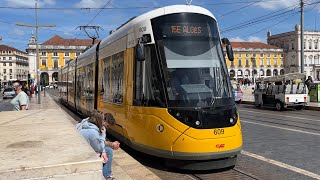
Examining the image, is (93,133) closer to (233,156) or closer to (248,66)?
(233,156)

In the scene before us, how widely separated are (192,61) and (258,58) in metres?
152

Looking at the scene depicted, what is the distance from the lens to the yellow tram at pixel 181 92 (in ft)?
22.6

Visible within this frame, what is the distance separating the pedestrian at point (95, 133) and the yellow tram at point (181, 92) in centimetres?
164

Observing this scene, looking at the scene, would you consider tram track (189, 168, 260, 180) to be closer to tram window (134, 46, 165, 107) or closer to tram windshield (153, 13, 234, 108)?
tram windshield (153, 13, 234, 108)

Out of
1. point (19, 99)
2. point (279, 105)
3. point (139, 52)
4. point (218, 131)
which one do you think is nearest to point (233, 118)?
point (218, 131)

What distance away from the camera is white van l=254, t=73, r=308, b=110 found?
21.8m

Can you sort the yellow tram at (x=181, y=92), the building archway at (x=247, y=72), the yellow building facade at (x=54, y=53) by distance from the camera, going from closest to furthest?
the yellow tram at (x=181, y=92) → the yellow building facade at (x=54, y=53) → the building archway at (x=247, y=72)

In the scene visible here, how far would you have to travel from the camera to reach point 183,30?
7539 millimetres

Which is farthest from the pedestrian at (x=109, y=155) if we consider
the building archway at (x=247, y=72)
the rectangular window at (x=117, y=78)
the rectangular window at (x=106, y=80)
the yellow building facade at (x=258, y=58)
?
the yellow building facade at (x=258, y=58)

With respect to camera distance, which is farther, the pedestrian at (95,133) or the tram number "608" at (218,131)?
the tram number "608" at (218,131)

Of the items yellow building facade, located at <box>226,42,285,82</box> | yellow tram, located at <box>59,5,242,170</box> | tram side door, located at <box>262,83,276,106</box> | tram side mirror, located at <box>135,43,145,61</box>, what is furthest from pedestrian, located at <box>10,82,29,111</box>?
yellow building facade, located at <box>226,42,285,82</box>

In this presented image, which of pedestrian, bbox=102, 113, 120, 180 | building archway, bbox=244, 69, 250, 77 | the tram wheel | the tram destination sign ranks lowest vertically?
the tram wheel

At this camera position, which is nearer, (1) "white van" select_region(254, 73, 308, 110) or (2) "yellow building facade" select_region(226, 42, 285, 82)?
(1) "white van" select_region(254, 73, 308, 110)

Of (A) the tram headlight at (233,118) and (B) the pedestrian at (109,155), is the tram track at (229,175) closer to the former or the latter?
(A) the tram headlight at (233,118)
